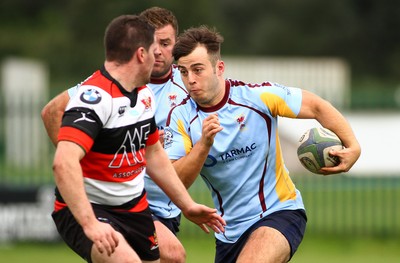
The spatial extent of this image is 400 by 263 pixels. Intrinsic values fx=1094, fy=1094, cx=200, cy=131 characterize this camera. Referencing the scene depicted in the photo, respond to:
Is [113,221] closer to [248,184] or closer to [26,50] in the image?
[248,184]

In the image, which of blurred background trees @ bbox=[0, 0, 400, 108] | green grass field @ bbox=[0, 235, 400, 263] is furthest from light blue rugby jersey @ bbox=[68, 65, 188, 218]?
blurred background trees @ bbox=[0, 0, 400, 108]

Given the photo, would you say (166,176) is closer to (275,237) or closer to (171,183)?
(171,183)

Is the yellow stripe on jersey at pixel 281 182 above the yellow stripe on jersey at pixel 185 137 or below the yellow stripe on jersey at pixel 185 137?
below

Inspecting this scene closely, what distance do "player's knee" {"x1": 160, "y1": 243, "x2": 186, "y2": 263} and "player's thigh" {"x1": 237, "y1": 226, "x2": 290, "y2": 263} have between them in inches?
27.9

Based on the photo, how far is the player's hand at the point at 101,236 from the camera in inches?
248

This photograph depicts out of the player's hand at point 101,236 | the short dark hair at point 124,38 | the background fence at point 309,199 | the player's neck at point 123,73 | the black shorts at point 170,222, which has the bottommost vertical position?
the background fence at point 309,199

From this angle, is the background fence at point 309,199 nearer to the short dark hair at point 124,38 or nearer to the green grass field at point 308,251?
the green grass field at point 308,251

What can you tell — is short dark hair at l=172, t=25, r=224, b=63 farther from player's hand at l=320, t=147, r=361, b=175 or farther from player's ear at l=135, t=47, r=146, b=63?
player's hand at l=320, t=147, r=361, b=175

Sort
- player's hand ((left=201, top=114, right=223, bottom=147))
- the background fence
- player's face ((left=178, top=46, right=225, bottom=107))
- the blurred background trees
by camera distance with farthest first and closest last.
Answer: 1. the blurred background trees
2. the background fence
3. player's face ((left=178, top=46, right=225, bottom=107))
4. player's hand ((left=201, top=114, right=223, bottom=147))

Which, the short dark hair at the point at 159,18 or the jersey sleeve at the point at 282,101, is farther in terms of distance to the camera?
the short dark hair at the point at 159,18

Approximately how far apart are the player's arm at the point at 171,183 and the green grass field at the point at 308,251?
646 centimetres

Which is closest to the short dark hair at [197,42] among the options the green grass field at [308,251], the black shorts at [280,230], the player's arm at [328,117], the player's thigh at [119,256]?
the player's arm at [328,117]

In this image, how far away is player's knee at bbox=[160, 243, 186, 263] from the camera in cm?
819

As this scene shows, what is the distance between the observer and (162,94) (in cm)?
850
